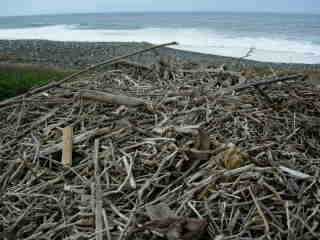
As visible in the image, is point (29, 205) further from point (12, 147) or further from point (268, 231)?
point (268, 231)

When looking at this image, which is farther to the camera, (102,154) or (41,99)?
(41,99)

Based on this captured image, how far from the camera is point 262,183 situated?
3219 millimetres

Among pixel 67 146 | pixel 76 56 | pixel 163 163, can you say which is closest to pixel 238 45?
pixel 76 56

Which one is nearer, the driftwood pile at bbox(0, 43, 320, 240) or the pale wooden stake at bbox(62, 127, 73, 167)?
the driftwood pile at bbox(0, 43, 320, 240)

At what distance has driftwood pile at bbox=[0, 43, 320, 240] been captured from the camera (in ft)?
10.0

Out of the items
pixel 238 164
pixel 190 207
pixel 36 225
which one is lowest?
pixel 36 225

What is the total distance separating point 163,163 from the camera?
350 centimetres

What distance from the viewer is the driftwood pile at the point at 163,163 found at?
3055 mm

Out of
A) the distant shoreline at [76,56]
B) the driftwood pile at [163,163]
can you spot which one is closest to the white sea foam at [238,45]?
the distant shoreline at [76,56]

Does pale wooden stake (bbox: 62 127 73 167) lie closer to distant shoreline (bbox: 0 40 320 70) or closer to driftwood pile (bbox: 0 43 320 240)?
driftwood pile (bbox: 0 43 320 240)

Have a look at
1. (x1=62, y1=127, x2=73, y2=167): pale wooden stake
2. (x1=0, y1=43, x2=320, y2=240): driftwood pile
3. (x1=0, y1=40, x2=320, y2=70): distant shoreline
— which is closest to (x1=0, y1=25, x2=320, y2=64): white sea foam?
(x1=0, y1=40, x2=320, y2=70): distant shoreline

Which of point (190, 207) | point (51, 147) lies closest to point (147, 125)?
point (51, 147)

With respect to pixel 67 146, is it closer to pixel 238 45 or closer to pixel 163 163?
pixel 163 163

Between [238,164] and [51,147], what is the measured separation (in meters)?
1.59
